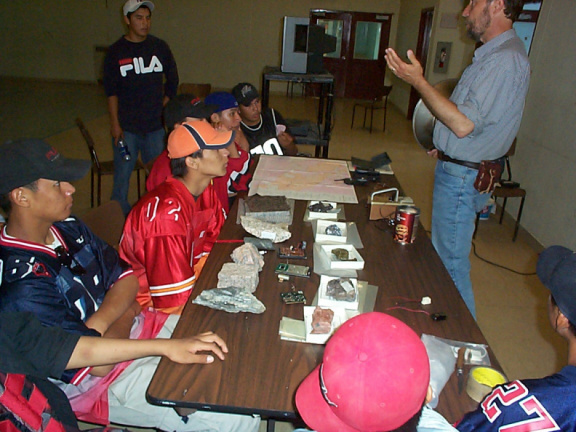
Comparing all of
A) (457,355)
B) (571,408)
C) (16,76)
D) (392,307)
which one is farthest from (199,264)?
(16,76)

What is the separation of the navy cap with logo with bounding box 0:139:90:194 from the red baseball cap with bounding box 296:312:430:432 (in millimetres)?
1072

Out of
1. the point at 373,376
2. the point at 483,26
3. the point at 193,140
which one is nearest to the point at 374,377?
the point at 373,376

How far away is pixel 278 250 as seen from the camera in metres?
1.77

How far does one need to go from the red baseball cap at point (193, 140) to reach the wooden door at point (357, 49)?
395 inches

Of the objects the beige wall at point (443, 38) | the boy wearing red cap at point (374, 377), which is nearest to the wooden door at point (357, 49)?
the beige wall at point (443, 38)

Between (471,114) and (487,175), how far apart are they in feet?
1.07

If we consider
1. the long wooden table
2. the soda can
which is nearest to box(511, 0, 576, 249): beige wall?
the soda can

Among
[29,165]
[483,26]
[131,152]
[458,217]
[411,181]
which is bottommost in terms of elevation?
[411,181]

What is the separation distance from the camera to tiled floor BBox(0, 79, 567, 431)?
2639 mm

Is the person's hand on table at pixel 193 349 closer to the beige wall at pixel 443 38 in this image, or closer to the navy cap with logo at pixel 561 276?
the navy cap with logo at pixel 561 276

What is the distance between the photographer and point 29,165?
1358mm

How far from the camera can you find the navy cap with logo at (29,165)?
132 centimetres

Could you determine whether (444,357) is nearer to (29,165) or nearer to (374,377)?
(374,377)

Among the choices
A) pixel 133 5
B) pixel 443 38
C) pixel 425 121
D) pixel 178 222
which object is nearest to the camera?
pixel 178 222
